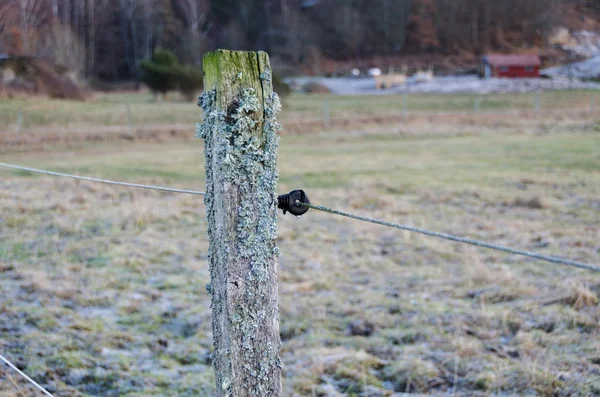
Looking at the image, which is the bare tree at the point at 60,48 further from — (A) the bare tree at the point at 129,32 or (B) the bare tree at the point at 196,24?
(A) the bare tree at the point at 129,32

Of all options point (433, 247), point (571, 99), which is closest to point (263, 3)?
point (571, 99)

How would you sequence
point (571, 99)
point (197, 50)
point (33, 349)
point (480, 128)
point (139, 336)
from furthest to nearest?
point (197, 50)
point (571, 99)
point (480, 128)
point (139, 336)
point (33, 349)

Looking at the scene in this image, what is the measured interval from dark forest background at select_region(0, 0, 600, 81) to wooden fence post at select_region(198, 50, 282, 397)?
60.3m

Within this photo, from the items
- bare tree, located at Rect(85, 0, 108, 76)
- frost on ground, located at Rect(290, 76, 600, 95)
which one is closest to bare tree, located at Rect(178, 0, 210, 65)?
bare tree, located at Rect(85, 0, 108, 76)

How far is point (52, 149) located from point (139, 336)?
14543 millimetres

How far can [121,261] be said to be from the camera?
601cm

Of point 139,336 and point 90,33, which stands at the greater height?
point 90,33

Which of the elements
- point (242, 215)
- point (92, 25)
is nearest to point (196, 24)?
point (92, 25)

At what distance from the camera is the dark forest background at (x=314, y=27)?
207 feet

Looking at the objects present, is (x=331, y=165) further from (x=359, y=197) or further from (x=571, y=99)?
(x=571, y=99)

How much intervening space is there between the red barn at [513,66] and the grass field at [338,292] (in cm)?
4601

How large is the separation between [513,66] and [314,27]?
102 feet

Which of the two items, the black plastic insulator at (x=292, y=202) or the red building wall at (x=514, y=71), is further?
the red building wall at (x=514, y=71)

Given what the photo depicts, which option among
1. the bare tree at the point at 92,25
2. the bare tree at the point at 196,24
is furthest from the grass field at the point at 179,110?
the bare tree at the point at 92,25
